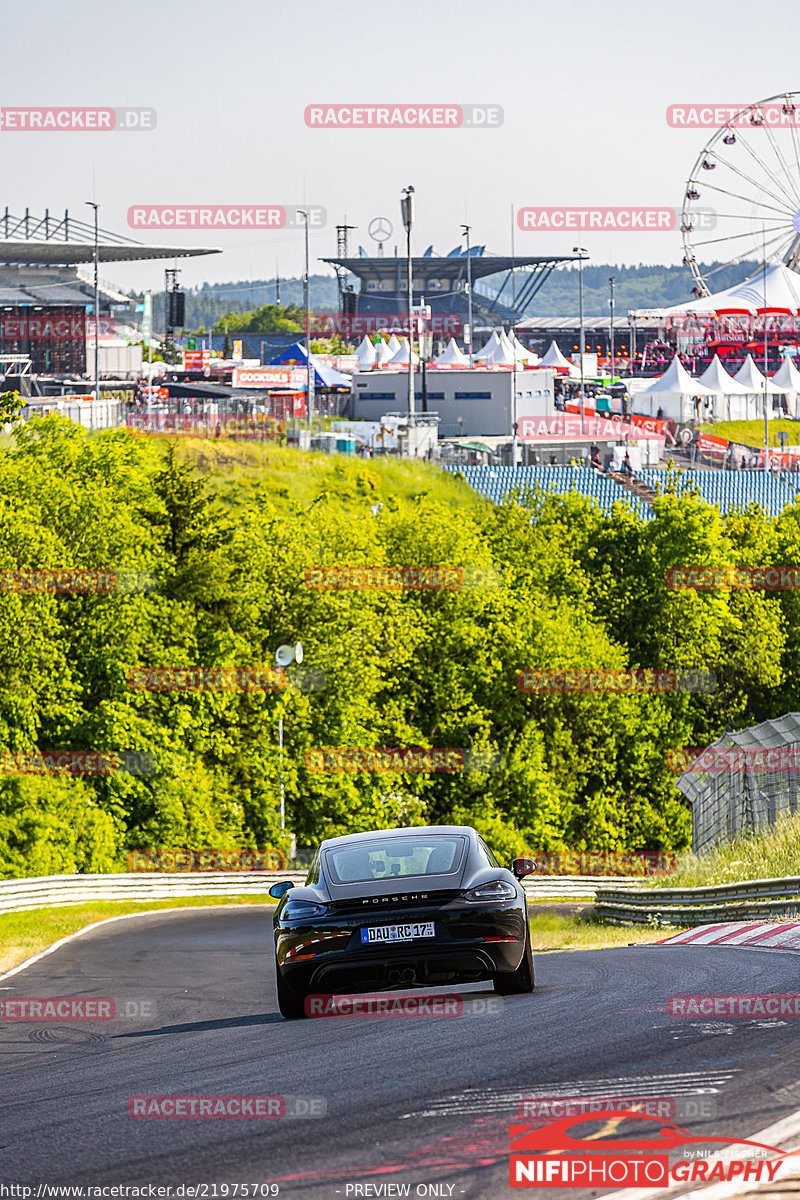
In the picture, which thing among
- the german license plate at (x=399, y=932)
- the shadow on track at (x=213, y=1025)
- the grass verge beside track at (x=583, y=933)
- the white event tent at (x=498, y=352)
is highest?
the white event tent at (x=498, y=352)

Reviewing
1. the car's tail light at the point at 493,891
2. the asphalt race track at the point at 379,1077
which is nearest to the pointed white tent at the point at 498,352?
the asphalt race track at the point at 379,1077

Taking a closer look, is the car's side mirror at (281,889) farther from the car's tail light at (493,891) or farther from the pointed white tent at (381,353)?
the pointed white tent at (381,353)

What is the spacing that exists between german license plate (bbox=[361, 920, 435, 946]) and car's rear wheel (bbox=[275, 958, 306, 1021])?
0.82 metres

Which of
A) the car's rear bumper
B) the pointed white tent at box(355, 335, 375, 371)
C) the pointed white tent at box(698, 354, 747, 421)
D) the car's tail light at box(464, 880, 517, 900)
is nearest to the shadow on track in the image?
the car's rear bumper

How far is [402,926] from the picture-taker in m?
9.30

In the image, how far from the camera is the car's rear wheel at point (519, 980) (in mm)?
10000

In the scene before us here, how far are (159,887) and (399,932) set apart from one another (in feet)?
76.3

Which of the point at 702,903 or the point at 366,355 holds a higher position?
the point at 366,355

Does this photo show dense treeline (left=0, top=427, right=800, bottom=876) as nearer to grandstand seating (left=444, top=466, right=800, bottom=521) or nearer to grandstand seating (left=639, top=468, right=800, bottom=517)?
grandstand seating (left=444, top=466, right=800, bottom=521)

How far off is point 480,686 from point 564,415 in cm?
4569

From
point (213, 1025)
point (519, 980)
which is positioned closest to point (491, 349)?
point (213, 1025)

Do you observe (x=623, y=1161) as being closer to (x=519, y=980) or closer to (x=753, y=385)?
(x=519, y=980)

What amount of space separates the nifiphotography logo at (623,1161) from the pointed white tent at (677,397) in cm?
8771

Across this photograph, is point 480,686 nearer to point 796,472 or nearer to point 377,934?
point 796,472
